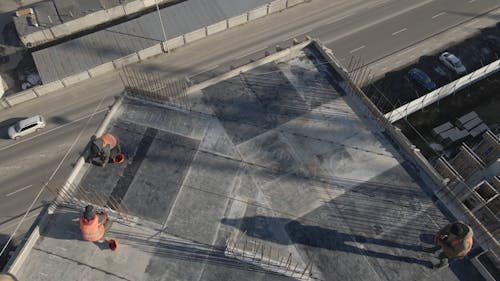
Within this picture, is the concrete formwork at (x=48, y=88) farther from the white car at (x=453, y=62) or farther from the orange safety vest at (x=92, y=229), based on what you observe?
the white car at (x=453, y=62)

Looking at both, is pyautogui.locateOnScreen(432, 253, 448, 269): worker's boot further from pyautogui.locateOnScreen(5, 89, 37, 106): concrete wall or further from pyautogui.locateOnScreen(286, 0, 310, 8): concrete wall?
pyautogui.locateOnScreen(5, 89, 37, 106): concrete wall

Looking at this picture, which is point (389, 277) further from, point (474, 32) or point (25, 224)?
point (474, 32)

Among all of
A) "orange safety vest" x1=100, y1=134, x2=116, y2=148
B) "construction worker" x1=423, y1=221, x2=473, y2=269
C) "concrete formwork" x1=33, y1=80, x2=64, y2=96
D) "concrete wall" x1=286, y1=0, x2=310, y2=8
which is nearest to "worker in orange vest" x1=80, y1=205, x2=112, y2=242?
"orange safety vest" x1=100, y1=134, x2=116, y2=148

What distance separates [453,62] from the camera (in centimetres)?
5066

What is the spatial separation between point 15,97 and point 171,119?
29.8m

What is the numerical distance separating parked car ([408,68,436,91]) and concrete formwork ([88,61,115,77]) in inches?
1635

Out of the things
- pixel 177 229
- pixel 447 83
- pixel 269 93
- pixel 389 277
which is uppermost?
pixel 447 83

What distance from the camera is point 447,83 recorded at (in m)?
50.6

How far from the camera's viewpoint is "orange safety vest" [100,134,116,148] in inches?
1101

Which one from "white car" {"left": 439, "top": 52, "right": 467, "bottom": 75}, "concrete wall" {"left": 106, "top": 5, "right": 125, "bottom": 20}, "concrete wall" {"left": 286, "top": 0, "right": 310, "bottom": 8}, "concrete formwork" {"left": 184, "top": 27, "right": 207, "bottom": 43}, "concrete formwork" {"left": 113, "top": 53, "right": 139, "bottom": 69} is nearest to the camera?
"white car" {"left": 439, "top": 52, "right": 467, "bottom": 75}

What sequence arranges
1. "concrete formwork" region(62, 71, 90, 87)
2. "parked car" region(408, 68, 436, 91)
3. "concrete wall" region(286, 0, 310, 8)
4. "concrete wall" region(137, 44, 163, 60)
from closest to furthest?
"parked car" region(408, 68, 436, 91) → "concrete formwork" region(62, 71, 90, 87) → "concrete wall" region(137, 44, 163, 60) → "concrete wall" region(286, 0, 310, 8)

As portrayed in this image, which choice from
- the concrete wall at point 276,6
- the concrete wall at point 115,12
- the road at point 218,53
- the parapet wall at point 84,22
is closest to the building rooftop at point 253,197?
the road at point 218,53

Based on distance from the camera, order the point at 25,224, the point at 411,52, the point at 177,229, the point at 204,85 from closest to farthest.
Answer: the point at 177,229 → the point at 204,85 → the point at 25,224 → the point at 411,52

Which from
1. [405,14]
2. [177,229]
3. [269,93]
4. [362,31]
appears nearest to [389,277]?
[177,229]
